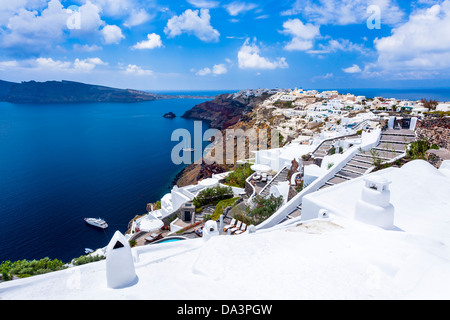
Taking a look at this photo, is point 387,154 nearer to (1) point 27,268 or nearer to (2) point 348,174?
(2) point 348,174

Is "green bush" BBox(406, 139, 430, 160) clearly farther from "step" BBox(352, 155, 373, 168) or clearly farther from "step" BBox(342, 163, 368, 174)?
"step" BBox(342, 163, 368, 174)

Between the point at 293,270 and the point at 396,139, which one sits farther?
the point at 396,139

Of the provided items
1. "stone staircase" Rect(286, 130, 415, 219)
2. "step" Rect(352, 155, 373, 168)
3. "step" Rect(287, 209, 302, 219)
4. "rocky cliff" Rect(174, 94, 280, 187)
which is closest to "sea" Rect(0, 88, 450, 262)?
"rocky cliff" Rect(174, 94, 280, 187)

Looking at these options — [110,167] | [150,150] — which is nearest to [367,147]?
[110,167]

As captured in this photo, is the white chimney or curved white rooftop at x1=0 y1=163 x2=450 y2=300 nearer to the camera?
curved white rooftop at x1=0 y1=163 x2=450 y2=300

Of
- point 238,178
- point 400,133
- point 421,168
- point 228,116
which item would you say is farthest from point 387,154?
point 228,116

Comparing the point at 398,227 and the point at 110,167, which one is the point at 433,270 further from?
the point at 110,167

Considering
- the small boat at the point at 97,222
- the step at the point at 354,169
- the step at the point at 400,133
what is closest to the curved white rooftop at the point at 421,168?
the step at the point at 354,169

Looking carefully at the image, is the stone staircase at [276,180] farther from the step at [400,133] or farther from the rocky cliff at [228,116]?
the rocky cliff at [228,116]
